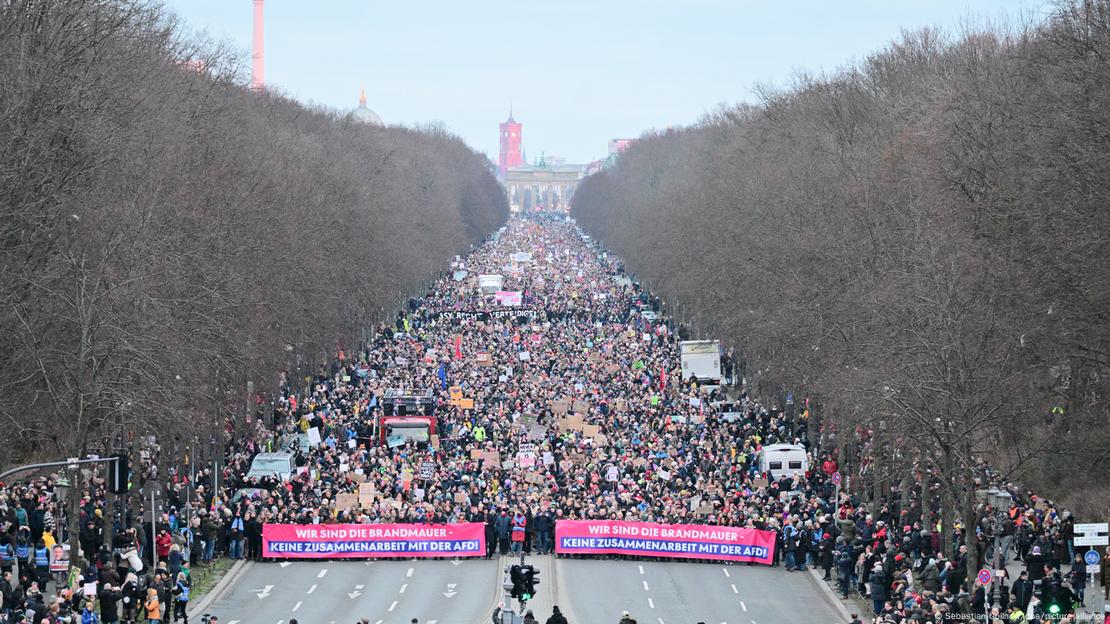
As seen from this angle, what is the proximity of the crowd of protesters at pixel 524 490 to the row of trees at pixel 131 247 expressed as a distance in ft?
7.14

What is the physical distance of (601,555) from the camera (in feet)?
158

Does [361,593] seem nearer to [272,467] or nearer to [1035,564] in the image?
[272,467]

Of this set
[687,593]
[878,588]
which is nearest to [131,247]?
[687,593]

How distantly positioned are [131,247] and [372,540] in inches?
356

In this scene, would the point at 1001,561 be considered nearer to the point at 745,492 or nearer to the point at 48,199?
the point at 745,492

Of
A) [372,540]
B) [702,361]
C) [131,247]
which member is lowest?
[372,540]

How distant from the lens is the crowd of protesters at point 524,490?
3912cm

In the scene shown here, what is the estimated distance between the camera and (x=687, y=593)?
43.4 metres

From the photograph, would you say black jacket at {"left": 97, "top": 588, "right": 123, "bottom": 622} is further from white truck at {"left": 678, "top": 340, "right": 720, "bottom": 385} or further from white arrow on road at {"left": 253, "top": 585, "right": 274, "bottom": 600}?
white truck at {"left": 678, "top": 340, "right": 720, "bottom": 385}

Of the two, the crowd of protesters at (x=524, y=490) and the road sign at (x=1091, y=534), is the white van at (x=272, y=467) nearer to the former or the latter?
the crowd of protesters at (x=524, y=490)

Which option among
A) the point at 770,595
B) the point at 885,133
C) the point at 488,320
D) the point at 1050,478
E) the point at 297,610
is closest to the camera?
the point at 297,610

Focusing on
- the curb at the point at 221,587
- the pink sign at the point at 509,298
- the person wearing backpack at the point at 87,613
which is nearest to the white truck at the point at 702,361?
the pink sign at the point at 509,298

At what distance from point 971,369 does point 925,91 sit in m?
34.1

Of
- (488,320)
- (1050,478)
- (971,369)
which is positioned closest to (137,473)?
(971,369)
